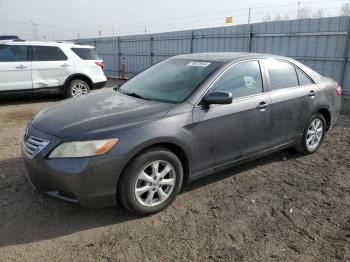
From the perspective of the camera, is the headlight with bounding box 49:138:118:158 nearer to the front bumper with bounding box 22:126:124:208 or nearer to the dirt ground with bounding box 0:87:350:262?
the front bumper with bounding box 22:126:124:208

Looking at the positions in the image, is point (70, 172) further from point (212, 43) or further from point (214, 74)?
point (212, 43)

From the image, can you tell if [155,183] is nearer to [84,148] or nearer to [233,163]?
[84,148]

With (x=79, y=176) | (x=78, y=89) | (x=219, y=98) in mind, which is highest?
(x=219, y=98)

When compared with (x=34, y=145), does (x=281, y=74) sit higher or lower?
higher

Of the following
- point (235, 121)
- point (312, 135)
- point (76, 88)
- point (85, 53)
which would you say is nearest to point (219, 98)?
point (235, 121)

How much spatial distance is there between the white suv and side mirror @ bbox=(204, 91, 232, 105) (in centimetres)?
691

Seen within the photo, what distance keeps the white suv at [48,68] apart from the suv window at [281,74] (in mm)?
6646

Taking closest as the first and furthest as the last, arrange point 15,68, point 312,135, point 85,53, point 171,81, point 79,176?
point 79,176 < point 171,81 < point 312,135 < point 15,68 < point 85,53

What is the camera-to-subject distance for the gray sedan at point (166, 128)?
300 cm

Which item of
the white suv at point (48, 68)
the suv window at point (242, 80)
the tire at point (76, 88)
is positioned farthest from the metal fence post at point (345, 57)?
the tire at point (76, 88)

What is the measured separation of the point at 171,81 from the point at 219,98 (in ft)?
2.50

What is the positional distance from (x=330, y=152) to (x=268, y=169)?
143 centimetres

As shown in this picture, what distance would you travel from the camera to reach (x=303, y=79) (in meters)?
4.90

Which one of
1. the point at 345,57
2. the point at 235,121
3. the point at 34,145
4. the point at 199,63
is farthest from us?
the point at 345,57
